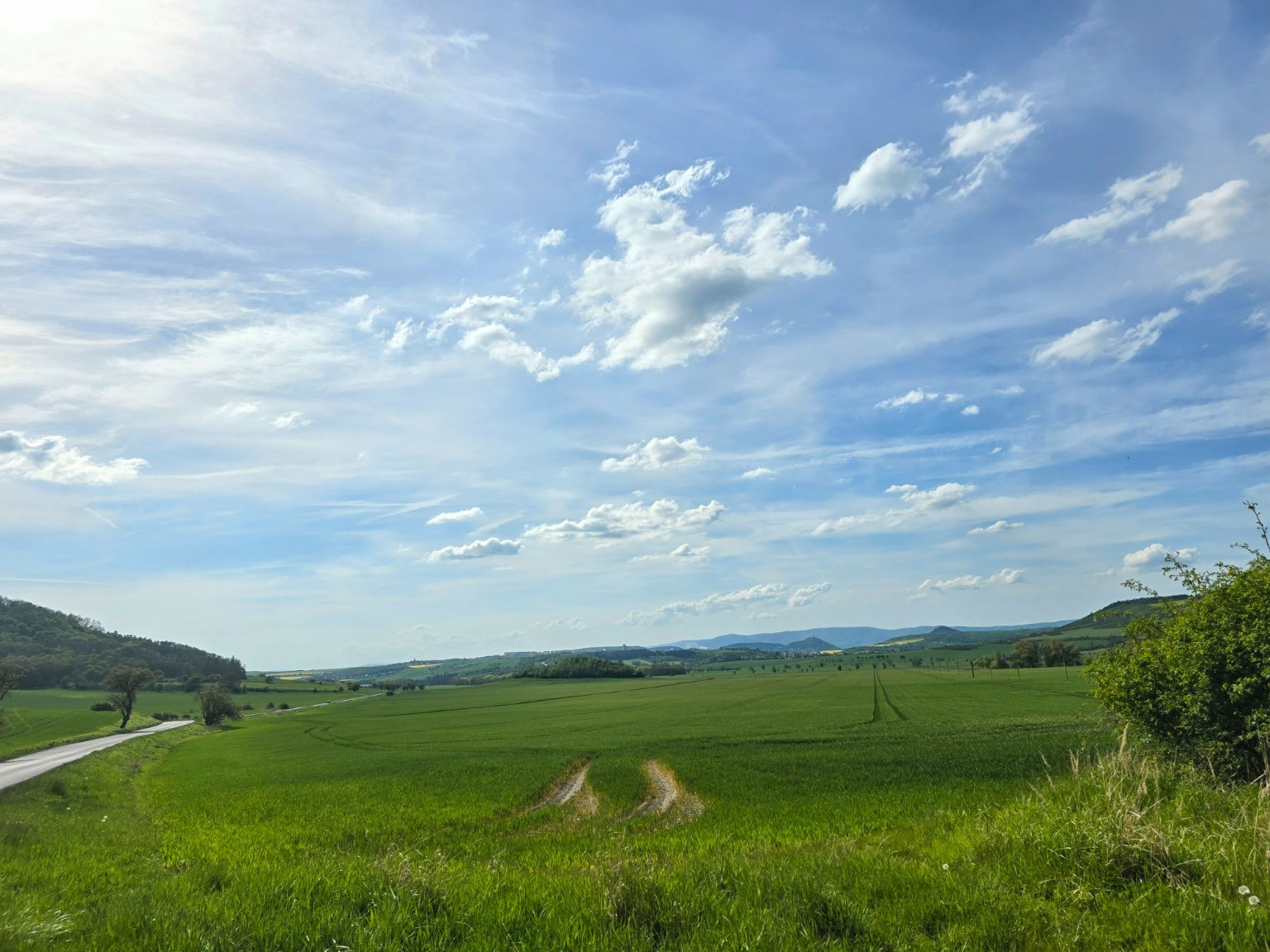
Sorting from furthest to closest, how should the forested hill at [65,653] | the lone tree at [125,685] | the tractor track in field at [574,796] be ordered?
the forested hill at [65,653]
the lone tree at [125,685]
the tractor track in field at [574,796]

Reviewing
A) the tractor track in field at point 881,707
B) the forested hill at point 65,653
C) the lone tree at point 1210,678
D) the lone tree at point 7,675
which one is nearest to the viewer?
the lone tree at point 1210,678

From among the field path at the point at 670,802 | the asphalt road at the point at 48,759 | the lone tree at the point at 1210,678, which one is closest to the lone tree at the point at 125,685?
the asphalt road at the point at 48,759

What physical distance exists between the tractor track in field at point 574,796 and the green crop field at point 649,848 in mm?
309

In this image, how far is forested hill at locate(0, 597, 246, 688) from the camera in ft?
490

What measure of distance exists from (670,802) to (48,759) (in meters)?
53.9

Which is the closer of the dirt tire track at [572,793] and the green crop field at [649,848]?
the green crop field at [649,848]

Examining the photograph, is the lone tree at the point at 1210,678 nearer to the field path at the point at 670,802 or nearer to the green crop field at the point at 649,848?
the green crop field at the point at 649,848

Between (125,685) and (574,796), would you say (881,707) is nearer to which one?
(574,796)

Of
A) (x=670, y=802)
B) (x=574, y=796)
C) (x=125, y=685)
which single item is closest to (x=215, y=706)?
(x=125, y=685)

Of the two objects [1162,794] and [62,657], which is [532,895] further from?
[62,657]

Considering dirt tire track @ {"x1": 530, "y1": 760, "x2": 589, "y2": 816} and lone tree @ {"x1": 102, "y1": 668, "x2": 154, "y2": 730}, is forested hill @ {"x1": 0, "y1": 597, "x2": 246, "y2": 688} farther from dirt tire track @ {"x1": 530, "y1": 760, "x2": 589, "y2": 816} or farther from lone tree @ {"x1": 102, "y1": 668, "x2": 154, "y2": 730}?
dirt tire track @ {"x1": 530, "y1": 760, "x2": 589, "y2": 816}

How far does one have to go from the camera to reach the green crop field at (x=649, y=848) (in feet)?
21.8

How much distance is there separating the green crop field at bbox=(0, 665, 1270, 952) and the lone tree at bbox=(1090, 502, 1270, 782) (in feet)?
5.47

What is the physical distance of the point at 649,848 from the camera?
19.1m
